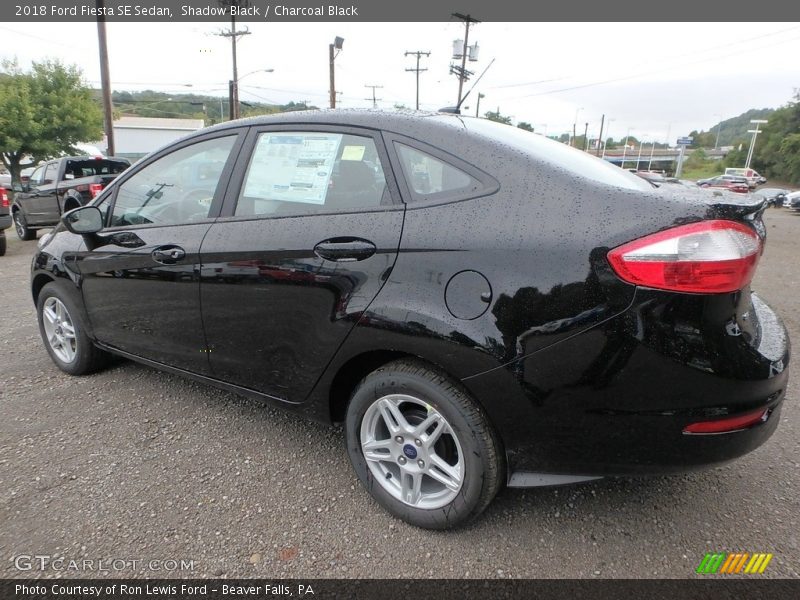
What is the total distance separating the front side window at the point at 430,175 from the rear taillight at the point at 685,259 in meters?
0.61

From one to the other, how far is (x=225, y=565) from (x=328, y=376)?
80 cm

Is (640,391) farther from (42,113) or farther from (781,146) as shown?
(781,146)


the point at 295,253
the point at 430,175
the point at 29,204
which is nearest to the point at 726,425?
the point at 430,175

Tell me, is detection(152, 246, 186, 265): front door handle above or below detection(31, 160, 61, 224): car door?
above

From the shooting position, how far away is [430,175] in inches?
79.7

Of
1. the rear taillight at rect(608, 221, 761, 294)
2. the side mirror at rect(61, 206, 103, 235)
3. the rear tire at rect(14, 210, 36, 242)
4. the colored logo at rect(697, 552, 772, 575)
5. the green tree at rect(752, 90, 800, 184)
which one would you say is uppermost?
the green tree at rect(752, 90, 800, 184)

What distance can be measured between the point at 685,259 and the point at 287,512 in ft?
5.99

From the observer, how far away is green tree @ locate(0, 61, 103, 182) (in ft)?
81.4

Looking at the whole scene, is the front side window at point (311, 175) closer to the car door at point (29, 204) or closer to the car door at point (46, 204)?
the car door at point (46, 204)

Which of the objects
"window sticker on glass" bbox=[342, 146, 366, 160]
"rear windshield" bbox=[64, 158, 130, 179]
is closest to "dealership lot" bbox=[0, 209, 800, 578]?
"window sticker on glass" bbox=[342, 146, 366, 160]

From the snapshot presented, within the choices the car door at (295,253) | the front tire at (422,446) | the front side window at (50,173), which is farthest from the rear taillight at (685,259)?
the front side window at (50,173)

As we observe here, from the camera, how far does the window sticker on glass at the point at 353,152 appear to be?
221cm

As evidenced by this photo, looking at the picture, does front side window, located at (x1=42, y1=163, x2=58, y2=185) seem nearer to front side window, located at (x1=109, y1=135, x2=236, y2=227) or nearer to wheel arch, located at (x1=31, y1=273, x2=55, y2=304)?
wheel arch, located at (x1=31, y1=273, x2=55, y2=304)

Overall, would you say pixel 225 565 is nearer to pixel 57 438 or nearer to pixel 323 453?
pixel 323 453
